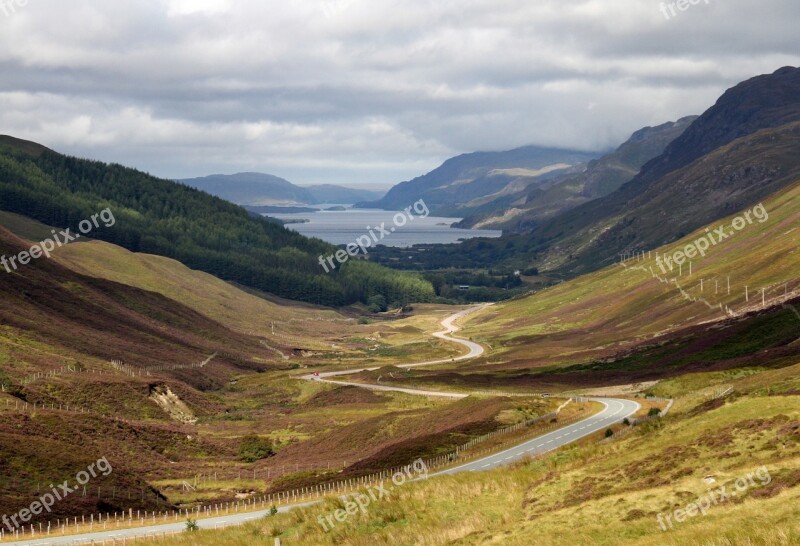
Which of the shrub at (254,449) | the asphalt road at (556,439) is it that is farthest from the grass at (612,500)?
the shrub at (254,449)

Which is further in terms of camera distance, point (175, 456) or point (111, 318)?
point (111, 318)

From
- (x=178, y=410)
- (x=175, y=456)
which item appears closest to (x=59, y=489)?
(x=175, y=456)

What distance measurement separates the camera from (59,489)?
6456 centimetres

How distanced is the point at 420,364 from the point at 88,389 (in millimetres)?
93366

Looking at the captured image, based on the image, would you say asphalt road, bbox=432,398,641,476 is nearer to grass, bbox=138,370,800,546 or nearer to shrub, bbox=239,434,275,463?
grass, bbox=138,370,800,546

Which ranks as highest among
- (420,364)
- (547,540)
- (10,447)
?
(547,540)

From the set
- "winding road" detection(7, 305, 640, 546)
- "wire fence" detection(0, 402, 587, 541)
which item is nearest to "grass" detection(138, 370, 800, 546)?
"winding road" detection(7, 305, 640, 546)

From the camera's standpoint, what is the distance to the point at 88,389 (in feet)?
369

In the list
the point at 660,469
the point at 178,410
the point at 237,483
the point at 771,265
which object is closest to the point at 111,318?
the point at 178,410

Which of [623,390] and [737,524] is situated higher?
[737,524]

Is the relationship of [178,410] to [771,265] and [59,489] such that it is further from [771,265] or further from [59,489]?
[771,265]

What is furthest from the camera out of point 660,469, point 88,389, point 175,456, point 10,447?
point 88,389

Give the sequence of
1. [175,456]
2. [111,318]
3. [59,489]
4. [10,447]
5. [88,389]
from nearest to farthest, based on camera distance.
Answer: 1. [59,489]
2. [10,447]
3. [175,456]
4. [88,389]
5. [111,318]

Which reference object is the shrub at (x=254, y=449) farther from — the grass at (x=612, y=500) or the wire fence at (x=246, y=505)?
the grass at (x=612, y=500)
